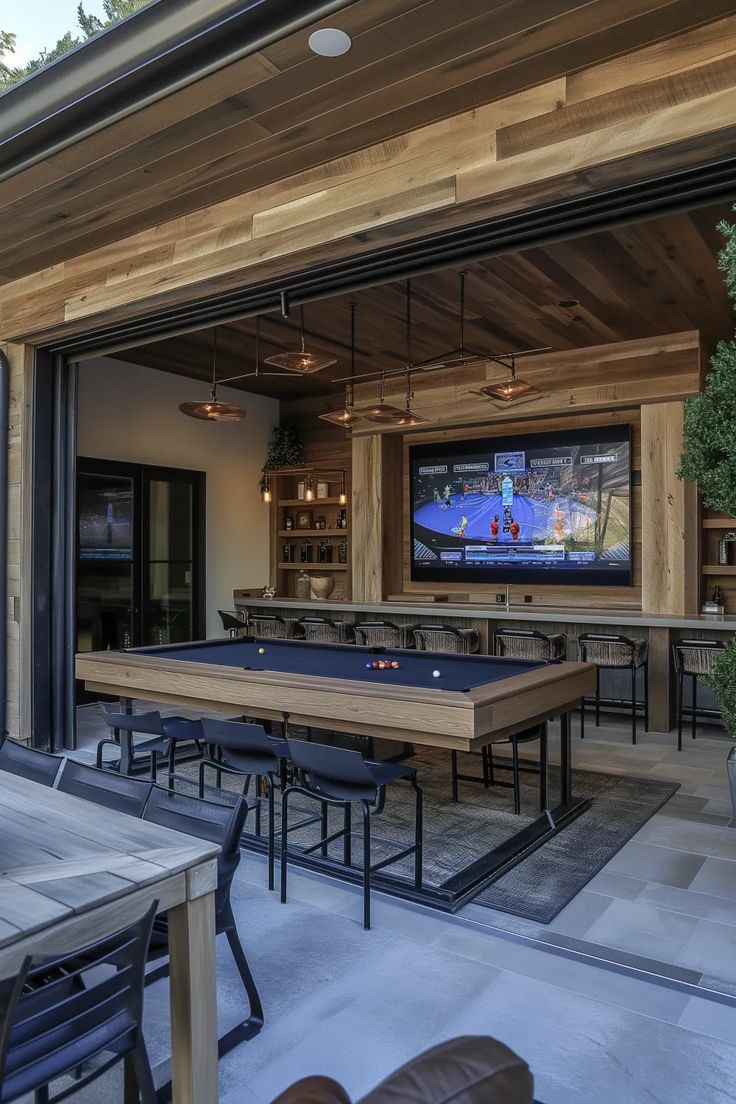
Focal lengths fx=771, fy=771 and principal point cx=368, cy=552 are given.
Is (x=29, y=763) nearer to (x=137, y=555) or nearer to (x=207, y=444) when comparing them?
(x=137, y=555)

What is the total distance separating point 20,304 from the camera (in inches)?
211

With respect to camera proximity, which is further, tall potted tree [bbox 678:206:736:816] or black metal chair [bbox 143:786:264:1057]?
tall potted tree [bbox 678:206:736:816]

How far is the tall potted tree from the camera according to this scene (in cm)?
299

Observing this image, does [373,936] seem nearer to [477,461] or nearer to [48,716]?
[48,716]

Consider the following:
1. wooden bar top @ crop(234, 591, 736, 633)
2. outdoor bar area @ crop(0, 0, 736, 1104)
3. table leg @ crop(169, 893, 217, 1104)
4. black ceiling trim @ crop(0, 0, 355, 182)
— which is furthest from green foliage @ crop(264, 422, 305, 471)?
A: table leg @ crop(169, 893, 217, 1104)

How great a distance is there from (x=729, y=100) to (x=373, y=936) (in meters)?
3.18

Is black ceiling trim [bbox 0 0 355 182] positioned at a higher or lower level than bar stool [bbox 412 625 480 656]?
higher

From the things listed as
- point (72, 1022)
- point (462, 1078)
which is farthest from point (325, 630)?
point (462, 1078)

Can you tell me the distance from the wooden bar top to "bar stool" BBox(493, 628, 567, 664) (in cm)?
33

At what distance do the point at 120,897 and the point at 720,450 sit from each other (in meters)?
2.77

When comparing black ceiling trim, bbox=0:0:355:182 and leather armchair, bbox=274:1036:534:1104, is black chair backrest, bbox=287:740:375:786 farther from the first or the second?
black ceiling trim, bbox=0:0:355:182

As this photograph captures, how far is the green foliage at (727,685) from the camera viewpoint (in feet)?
10.4

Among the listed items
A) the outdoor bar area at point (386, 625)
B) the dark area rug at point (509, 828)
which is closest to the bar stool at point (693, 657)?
the outdoor bar area at point (386, 625)

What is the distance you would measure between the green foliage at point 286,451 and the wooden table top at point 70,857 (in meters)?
7.38
